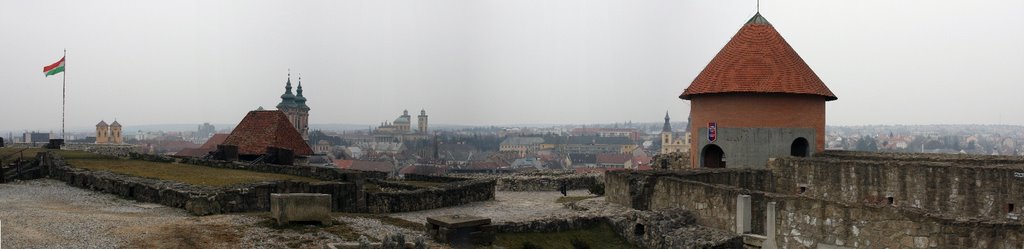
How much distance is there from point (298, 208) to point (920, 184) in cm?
1474

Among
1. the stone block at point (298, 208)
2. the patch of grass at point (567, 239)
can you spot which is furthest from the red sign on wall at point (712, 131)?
the stone block at point (298, 208)

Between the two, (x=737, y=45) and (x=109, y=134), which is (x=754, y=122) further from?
(x=109, y=134)

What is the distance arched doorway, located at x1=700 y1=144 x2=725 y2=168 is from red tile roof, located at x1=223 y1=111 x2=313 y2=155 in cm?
1825

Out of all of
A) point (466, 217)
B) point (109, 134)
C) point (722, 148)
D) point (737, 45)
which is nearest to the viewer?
point (466, 217)

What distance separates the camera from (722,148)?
2656cm

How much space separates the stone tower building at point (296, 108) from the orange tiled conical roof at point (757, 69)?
275 feet

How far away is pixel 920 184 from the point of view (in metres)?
19.0

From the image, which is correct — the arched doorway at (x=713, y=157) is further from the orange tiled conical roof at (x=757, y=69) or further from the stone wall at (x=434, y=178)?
the stone wall at (x=434, y=178)

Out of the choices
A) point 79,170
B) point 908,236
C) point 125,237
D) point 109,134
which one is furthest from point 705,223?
point 109,134

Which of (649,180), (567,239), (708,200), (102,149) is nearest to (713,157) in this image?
(649,180)

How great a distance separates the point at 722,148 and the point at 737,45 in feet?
13.8

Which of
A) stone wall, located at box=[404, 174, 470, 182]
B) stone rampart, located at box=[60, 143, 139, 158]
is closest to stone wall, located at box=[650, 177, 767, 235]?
stone wall, located at box=[404, 174, 470, 182]

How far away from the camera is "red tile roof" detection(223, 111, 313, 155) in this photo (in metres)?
35.2

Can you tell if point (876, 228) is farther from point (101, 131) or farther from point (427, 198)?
point (101, 131)
